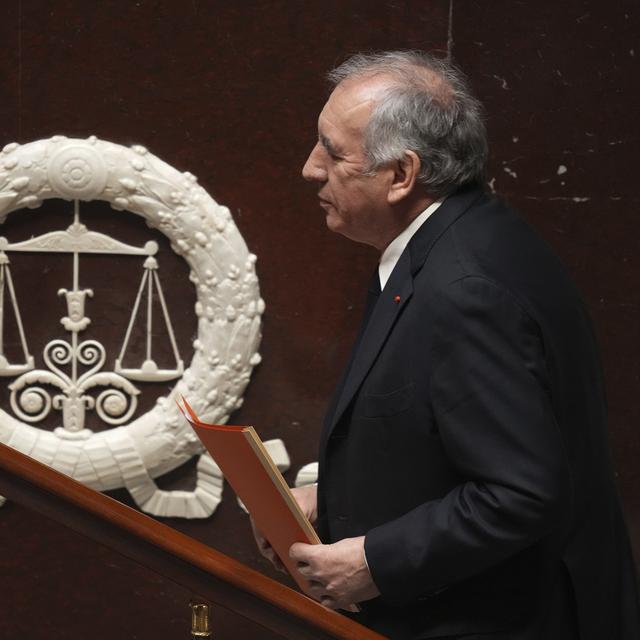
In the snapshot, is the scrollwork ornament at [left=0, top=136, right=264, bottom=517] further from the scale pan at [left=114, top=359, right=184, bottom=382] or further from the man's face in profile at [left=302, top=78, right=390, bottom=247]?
the man's face in profile at [left=302, top=78, right=390, bottom=247]

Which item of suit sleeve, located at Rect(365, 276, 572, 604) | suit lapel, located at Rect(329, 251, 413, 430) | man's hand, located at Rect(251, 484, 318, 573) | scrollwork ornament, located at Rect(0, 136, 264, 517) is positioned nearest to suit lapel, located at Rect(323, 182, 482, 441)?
suit lapel, located at Rect(329, 251, 413, 430)

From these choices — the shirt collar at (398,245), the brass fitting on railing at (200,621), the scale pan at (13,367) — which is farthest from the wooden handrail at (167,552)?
the scale pan at (13,367)

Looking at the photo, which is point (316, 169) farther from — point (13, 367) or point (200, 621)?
point (13, 367)

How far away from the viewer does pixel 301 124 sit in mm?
2916

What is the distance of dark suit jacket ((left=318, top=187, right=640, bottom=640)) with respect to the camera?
1571 millimetres

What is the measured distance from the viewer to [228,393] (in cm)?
295

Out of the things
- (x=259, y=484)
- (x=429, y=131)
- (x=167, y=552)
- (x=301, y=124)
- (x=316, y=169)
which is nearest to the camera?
(x=167, y=552)

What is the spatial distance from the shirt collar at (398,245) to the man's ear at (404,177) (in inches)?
2.0

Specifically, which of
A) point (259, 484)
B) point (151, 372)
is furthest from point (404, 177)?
point (151, 372)

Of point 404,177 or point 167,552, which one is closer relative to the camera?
point 167,552

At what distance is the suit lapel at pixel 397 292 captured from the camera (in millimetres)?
1750

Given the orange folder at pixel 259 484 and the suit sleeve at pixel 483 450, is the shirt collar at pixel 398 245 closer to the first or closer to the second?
the suit sleeve at pixel 483 450

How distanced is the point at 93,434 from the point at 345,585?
1.48 m

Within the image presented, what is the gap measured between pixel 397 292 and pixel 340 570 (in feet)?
1.49
